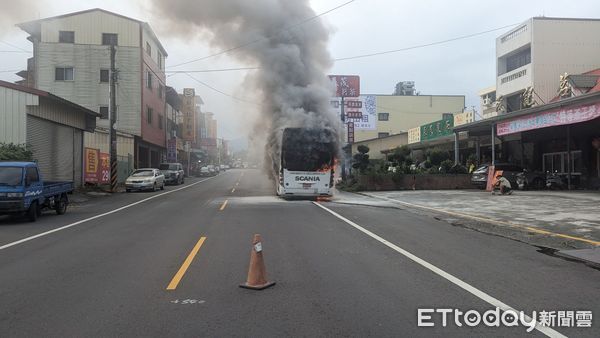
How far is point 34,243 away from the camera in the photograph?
975 cm

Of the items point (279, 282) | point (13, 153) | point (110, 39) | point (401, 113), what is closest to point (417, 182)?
point (13, 153)

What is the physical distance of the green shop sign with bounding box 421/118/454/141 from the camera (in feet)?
114

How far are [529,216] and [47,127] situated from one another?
20.9m

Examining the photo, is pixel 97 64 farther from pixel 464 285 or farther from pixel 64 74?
pixel 464 285

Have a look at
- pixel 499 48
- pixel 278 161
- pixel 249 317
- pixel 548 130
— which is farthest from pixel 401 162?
pixel 249 317

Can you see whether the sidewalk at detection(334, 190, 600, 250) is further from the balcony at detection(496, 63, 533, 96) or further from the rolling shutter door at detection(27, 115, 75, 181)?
the balcony at detection(496, 63, 533, 96)

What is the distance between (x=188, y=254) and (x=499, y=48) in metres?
34.5

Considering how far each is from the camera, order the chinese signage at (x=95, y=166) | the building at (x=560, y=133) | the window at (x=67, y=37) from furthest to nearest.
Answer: the window at (x=67, y=37)
the chinese signage at (x=95, y=166)
the building at (x=560, y=133)

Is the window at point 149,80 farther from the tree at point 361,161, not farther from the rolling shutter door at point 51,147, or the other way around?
the tree at point 361,161

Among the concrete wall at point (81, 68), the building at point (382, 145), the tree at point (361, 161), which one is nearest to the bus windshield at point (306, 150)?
the tree at point (361, 161)

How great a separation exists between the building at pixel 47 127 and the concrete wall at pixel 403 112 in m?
Result: 42.9

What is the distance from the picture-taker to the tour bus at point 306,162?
815 inches

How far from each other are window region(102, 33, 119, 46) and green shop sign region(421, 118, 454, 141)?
25.2 meters

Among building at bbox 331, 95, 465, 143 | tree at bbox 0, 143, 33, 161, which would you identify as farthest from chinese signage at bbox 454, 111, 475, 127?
tree at bbox 0, 143, 33, 161
